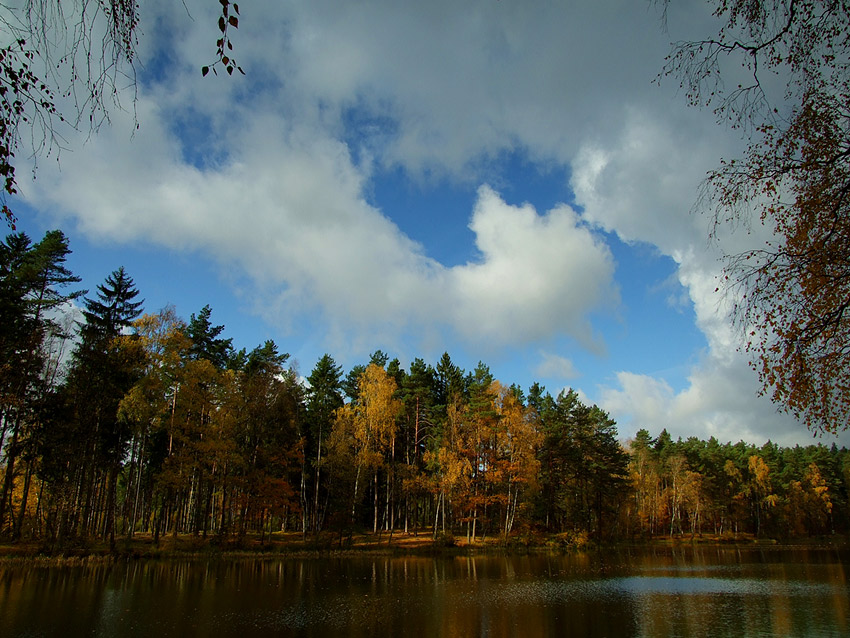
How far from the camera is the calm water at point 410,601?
14.6 meters

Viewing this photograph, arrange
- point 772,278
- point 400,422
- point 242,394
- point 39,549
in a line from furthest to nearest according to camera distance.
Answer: point 400,422, point 242,394, point 39,549, point 772,278

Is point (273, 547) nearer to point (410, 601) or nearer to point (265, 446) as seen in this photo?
point (265, 446)

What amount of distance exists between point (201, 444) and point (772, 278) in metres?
34.9

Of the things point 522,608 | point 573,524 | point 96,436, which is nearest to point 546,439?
point 573,524

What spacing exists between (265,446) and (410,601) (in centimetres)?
2278

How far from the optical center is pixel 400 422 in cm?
5250

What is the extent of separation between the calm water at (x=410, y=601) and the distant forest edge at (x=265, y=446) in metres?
7.99

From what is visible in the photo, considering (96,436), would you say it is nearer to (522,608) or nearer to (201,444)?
(201,444)

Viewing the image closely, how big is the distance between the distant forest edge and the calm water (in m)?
7.99

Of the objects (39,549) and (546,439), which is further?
(546,439)

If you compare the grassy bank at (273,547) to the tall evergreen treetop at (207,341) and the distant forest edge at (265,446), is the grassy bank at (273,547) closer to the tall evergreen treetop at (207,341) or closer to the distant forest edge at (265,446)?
the distant forest edge at (265,446)

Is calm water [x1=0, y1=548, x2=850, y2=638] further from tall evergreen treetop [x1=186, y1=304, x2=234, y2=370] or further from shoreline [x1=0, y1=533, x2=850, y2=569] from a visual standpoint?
tall evergreen treetop [x1=186, y1=304, x2=234, y2=370]

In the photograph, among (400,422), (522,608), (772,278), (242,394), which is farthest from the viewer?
(400,422)

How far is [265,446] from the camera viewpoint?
126 ft
